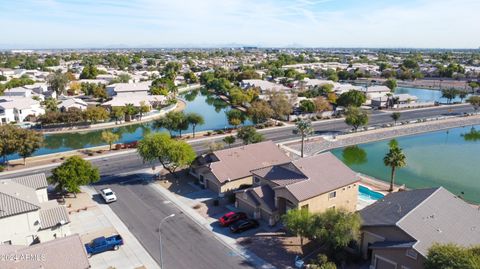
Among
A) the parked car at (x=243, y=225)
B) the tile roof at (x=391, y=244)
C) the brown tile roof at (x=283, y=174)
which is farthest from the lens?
the brown tile roof at (x=283, y=174)

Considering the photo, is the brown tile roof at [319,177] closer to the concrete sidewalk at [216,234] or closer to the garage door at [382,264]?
the concrete sidewalk at [216,234]

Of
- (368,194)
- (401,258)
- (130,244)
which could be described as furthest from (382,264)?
(130,244)

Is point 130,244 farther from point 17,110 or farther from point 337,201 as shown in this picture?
point 17,110

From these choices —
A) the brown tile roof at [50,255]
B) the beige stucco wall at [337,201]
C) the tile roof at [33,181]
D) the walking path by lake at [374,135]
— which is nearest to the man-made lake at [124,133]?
the walking path by lake at [374,135]

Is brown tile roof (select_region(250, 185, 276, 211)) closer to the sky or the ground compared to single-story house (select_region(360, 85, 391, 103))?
closer to the ground

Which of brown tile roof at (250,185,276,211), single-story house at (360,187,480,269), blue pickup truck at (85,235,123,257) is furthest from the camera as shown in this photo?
brown tile roof at (250,185,276,211)

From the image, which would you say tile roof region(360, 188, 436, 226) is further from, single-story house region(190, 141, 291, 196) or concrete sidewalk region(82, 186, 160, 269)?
concrete sidewalk region(82, 186, 160, 269)

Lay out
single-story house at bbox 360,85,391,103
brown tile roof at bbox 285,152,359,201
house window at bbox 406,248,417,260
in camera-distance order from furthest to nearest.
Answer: single-story house at bbox 360,85,391,103
brown tile roof at bbox 285,152,359,201
house window at bbox 406,248,417,260

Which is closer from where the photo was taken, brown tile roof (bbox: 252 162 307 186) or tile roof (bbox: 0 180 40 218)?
tile roof (bbox: 0 180 40 218)

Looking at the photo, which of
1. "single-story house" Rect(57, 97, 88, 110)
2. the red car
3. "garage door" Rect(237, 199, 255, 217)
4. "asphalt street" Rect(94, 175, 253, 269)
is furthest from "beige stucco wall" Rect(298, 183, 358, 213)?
"single-story house" Rect(57, 97, 88, 110)
